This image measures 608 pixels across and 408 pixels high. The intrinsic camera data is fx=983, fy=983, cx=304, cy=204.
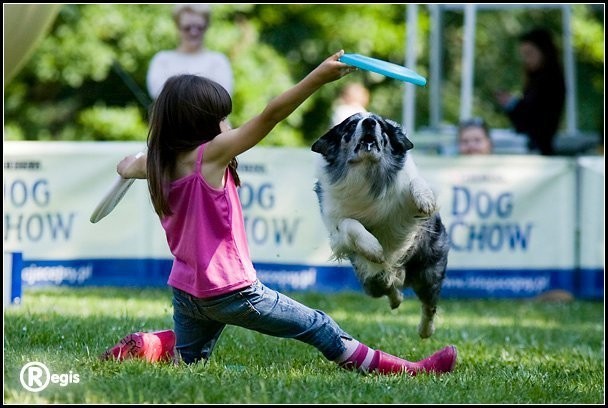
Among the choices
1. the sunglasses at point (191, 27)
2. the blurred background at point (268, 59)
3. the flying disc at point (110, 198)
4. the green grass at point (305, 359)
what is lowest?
the green grass at point (305, 359)

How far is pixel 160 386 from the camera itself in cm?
428

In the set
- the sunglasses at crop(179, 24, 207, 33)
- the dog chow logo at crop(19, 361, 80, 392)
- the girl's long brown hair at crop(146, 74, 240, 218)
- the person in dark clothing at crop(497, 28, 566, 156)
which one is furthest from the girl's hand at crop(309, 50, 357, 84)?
the person in dark clothing at crop(497, 28, 566, 156)

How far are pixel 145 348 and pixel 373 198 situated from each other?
147 cm

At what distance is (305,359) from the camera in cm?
546

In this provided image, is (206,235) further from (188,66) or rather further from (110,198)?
(188,66)

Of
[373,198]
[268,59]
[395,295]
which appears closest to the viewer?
[373,198]

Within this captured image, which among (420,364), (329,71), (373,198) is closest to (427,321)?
(420,364)

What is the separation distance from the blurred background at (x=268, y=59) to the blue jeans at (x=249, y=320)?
11.4 meters

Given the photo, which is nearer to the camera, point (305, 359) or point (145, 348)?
point (145, 348)

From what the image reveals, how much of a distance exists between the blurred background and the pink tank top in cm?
1158

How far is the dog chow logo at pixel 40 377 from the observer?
4285mm

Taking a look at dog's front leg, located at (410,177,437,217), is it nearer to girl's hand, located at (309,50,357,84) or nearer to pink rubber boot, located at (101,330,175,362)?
girl's hand, located at (309,50,357,84)

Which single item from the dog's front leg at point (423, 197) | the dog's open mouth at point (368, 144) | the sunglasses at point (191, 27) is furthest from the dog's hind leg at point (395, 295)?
the sunglasses at point (191, 27)

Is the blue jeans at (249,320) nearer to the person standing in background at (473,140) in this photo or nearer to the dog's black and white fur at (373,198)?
the dog's black and white fur at (373,198)
